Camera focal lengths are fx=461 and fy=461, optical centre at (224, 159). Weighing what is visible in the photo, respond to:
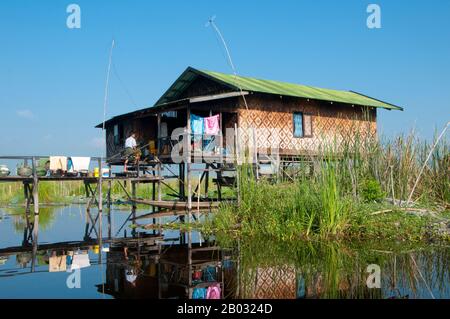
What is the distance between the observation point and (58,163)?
17.3 metres

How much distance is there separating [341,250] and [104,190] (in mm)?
22708

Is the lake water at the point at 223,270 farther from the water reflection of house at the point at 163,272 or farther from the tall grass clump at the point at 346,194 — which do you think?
the tall grass clump at the point at 346,194

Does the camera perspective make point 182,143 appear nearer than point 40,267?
No

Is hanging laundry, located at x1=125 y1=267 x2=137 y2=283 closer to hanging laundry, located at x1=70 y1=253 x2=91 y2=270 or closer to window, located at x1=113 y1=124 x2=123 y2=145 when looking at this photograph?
hanging laundry, located at x1=70 y1=253 x2=91 y2=270

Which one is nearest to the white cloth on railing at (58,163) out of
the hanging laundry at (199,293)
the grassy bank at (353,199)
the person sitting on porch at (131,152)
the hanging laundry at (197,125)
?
the person sitting on porch at (131,152)

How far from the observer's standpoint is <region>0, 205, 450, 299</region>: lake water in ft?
20.5

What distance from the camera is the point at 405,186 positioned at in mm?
12219

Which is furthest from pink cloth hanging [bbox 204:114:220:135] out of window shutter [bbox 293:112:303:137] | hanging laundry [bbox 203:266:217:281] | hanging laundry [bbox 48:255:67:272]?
hanging laundry [bbox 203:266:217:281]

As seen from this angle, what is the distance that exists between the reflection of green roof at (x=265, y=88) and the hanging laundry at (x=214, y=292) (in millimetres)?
10537

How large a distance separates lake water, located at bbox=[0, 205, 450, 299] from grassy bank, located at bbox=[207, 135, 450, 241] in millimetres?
614

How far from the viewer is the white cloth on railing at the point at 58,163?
56.4 feet

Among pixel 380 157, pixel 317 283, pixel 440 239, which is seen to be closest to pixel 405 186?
pixel 380 157
